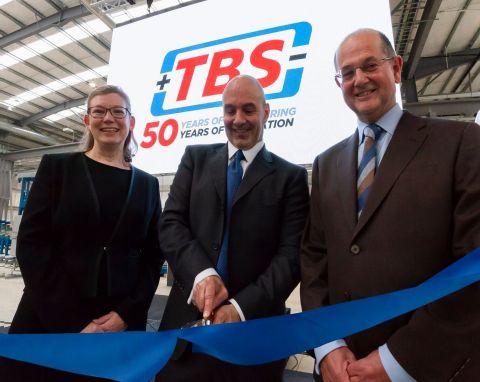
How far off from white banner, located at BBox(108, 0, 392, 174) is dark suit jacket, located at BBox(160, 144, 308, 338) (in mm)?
2188

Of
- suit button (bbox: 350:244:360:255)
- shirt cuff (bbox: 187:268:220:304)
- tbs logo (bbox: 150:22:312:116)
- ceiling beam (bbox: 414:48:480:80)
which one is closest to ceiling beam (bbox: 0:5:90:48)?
tbs logo (bbox: 150:22:312:116)

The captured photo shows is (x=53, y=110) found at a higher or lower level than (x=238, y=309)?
higher

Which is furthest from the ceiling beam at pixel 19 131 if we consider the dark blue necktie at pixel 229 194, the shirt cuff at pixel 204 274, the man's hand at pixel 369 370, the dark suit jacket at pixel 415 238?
the man's hand at pixel 369 370

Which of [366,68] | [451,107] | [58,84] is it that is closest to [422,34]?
[451,107]

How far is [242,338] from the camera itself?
2.38ft

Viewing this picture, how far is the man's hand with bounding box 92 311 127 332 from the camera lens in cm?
121

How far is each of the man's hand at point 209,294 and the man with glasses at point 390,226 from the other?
264 millimetres

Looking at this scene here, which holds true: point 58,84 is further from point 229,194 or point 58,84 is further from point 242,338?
point 242,338

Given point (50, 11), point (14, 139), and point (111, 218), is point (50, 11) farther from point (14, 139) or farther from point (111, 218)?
point (14, 139)

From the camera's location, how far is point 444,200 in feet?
2.92

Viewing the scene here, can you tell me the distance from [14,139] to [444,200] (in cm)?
1520

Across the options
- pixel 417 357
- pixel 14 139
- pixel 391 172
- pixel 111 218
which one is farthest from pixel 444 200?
pixel 14 139

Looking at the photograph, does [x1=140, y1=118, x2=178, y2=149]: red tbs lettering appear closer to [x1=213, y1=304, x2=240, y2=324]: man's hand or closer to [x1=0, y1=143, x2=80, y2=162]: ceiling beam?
[x1=213, y1=304, x2=240, y2=324]: man's hand

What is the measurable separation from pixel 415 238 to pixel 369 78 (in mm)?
493
